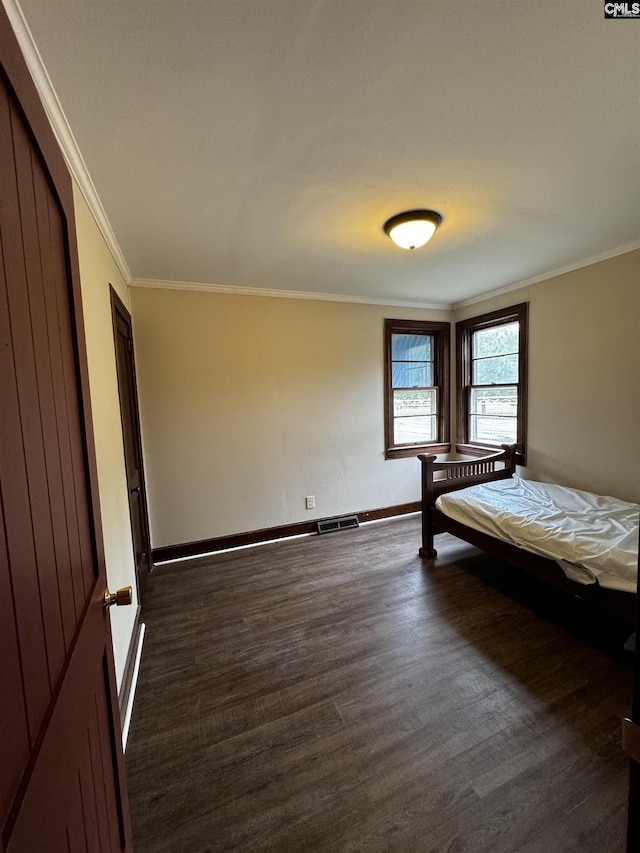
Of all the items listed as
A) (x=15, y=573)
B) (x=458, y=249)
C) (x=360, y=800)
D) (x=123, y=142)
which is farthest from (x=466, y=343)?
(x=15, y=573)

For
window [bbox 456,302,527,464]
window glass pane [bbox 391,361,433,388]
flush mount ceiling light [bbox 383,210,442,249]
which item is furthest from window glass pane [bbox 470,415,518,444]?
flush mount ceiling light [bbox 383,210,442,249]

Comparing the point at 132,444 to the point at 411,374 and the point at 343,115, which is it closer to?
the point at 343,115

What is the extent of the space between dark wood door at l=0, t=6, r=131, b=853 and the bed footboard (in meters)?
2.56

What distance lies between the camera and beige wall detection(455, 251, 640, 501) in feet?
8.61

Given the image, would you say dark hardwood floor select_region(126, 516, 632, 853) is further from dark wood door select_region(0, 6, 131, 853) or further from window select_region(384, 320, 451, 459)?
window select_region(384, 320, 451, 459)

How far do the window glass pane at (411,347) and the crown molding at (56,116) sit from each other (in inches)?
114

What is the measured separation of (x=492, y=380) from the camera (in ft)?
12.6

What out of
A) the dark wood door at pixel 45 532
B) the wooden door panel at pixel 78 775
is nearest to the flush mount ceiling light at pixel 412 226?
the dark wood door at pixel 45 532

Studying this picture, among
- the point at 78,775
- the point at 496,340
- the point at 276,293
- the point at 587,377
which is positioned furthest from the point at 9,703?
the point at 496,340

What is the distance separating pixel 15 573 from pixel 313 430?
3139 mm

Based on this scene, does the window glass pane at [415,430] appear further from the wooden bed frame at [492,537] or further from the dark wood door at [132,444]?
the dark wood door at [132,444]

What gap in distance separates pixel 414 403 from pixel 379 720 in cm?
319

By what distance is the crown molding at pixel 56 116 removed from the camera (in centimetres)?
93

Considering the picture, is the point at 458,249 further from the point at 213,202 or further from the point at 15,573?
the point at 15,573
